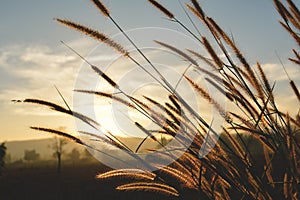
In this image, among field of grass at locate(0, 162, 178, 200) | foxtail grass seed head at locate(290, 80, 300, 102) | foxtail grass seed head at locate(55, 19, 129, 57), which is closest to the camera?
foxtail grass seed head at locate(55, 19, 129, 57)

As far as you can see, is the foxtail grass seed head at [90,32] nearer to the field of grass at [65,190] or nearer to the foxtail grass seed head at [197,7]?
the foxtail grass seed head at [197,7]

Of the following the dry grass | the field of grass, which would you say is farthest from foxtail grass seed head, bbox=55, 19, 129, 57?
the field of grass

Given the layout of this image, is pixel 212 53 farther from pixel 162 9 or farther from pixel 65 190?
pixel 65 190

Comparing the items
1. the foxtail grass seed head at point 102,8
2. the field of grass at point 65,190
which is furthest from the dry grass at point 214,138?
the field of grass at point 65,190

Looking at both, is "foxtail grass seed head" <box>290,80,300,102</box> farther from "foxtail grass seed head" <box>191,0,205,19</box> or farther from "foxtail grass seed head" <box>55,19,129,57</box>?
"foxtail grass seed head" <box>55,19,129,57</box>

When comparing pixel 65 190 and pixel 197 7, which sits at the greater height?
pixel 197 7

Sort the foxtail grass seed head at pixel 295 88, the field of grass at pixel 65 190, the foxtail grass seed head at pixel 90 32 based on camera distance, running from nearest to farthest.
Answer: the foxtail grass seed head at pixel 90 32 → the foxtail grass seed head at pixel 295 88 → the field of grass at pixel 65 190

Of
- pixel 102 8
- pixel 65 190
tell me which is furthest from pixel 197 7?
pixel 65 190

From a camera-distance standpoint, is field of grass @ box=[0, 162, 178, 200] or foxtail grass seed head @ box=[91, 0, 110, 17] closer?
foxtail grass seed head @ box=[91, 0, 110, 17]

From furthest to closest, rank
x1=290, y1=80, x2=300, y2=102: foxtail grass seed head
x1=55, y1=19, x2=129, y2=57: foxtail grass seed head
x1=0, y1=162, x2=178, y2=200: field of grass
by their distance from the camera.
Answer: x1=0, y1=162, x2=178, y2=200: field of grass < x1=290, y1=80, x2=300, y2=102: foxtail grass seed head < x1=55, y1=19, x2=129, y2=57: foxtail grass seed head

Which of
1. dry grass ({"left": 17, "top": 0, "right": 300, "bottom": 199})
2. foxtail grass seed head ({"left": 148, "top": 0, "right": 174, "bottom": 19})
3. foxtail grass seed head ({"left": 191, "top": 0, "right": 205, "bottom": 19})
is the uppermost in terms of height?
foxtail grass seed head ({"left": 148, "top": 0, "right": 174, "bottom": 19})

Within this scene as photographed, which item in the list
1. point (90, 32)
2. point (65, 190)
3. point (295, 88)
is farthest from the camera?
point (65, 190)

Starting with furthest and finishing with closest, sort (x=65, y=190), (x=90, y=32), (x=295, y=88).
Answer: (x=65, y=190)
(x=295, y=88)
(x=90, y=32)

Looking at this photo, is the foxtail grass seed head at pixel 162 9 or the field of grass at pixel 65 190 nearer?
the foxtail grass seed head at pixel 162 9
